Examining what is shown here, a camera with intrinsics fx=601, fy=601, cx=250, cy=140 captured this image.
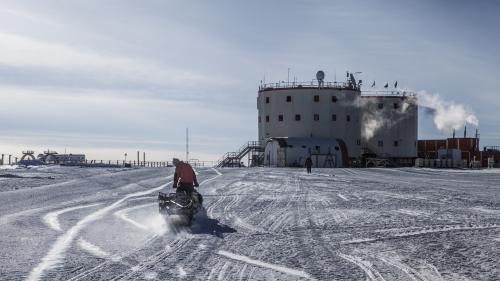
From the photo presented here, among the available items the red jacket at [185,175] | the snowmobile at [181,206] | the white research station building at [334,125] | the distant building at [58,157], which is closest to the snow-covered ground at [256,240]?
the snowmobile at [181,206]

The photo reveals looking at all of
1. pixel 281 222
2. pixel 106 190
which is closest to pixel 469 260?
pixel 281 222

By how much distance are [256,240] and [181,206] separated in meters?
3.49

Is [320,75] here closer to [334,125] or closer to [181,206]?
[334,125]

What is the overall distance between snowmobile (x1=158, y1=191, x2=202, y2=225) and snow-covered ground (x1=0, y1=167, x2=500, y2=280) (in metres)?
0.34

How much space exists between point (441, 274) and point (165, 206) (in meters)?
8.33

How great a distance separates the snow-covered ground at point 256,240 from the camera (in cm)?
903

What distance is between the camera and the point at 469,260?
9.98m

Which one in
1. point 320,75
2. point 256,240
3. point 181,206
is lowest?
point 256,240

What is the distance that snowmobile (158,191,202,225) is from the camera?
14.9 m

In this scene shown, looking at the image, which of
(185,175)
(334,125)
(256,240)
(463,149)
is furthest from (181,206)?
(463,149)

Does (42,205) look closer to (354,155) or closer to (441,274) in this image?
(441,274)

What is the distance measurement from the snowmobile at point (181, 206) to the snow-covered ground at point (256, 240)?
0.34 metres

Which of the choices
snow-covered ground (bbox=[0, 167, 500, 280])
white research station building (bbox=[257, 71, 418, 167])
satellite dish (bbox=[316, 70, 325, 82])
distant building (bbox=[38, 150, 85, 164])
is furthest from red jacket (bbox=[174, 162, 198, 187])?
distant building (bbox=[38, 150, 85, 164])

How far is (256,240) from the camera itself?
476 inches
